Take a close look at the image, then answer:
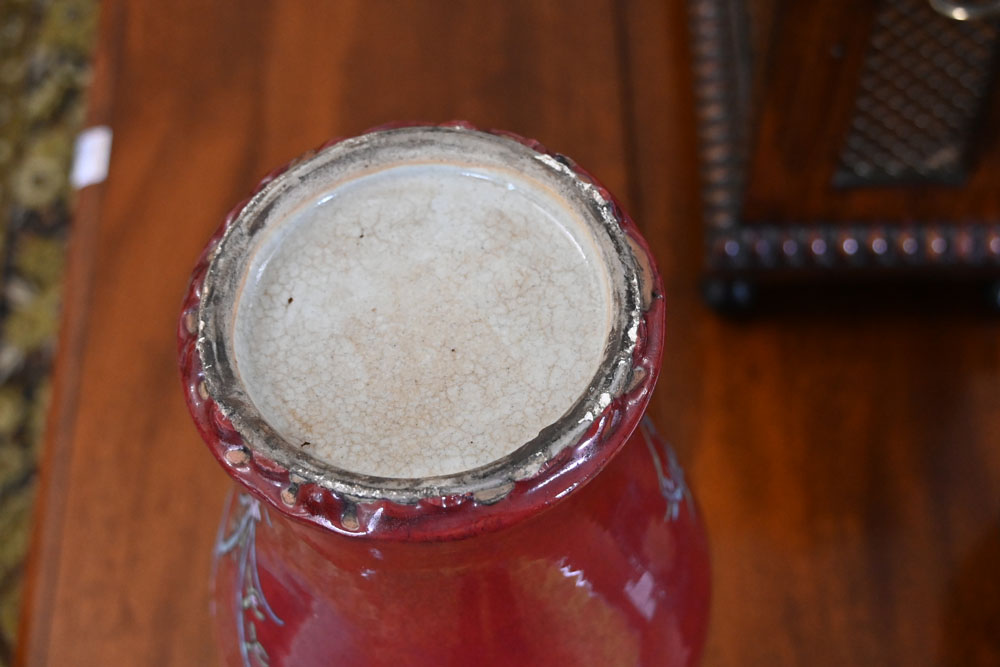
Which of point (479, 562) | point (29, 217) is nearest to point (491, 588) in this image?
point (479, 562)

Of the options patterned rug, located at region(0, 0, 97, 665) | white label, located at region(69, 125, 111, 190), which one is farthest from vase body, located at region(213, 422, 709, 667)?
patterned rug, located at region(0, 0, 97, 665)

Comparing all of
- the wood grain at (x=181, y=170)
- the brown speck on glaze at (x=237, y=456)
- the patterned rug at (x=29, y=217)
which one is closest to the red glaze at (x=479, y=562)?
the brown speck on glaze at (x=237, y=456)

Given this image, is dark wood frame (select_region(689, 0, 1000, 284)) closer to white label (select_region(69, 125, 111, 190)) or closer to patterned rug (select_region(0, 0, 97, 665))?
white label (select_region(69, 125, 111, 190))

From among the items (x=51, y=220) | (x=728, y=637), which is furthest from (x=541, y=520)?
(x=51, y=220)

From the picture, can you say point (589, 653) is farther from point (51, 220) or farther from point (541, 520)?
point (51, 220)

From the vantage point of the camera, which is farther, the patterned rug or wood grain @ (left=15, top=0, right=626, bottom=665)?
the patterned rug

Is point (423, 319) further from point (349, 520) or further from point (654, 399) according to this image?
point (654, 399)
